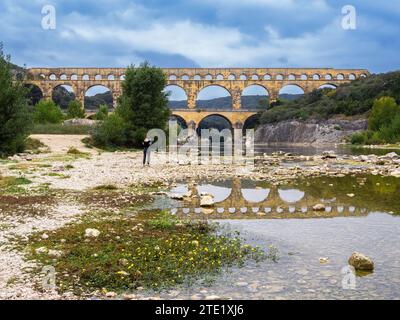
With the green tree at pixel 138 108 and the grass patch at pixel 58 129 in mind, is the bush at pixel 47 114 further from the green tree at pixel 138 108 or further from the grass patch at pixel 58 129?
the green tree at pixel 138 108

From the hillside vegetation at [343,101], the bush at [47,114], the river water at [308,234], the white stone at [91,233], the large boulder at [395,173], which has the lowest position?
the river water at [308,234]

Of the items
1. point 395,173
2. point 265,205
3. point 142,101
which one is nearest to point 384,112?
point 142,101

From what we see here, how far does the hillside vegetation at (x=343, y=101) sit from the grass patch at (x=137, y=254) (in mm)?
49298

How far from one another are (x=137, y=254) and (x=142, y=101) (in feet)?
83.8

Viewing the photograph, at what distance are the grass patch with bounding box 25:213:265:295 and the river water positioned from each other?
12.5 inches

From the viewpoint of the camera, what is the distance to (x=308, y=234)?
6.13m

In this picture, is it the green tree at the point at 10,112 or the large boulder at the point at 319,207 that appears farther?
the green tree at the point at 10,112

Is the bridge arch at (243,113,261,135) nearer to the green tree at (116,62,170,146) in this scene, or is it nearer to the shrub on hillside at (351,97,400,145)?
the shrub on hillside at (351,97,400,145)

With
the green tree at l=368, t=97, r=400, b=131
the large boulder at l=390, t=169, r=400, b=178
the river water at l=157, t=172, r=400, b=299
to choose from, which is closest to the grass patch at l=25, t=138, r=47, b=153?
the river water at l=157, t=172, r=400, b=299

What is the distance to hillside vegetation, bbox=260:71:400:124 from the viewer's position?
54334 mm

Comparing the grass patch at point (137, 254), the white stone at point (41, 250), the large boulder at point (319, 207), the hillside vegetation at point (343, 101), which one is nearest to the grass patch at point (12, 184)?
the grass patch at point (137, 254)

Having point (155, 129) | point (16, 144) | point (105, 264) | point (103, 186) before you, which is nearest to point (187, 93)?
point (155, 129)

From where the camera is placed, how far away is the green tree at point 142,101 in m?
29.8
